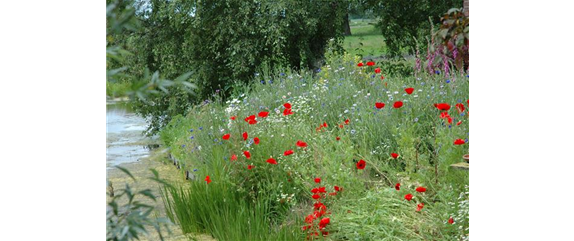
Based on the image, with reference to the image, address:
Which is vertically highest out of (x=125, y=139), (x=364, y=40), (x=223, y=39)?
(x=223, y=39)

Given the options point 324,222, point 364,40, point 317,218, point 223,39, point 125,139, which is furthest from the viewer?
point 364,40

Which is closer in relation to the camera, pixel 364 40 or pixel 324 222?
pixel 324 222

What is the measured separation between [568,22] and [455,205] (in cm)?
156

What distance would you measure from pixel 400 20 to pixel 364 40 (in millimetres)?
1172

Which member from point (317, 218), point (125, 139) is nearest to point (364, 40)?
point (125, 139)

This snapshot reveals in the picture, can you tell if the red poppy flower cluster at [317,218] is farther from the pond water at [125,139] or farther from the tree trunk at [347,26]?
the tree trunk at [347,26]

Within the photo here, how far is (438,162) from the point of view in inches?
130

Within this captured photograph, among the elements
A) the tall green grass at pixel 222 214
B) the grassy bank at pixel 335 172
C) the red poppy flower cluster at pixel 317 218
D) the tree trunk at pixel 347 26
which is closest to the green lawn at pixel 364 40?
the tree trunk at pixel 347 26

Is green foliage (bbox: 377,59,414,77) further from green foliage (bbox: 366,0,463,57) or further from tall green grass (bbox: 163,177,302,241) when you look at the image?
tall green grass (bbox: 163,177,302,241)

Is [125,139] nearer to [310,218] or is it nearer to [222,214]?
[222,214]

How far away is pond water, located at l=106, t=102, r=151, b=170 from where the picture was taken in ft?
20.0

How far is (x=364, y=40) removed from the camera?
337 inches
